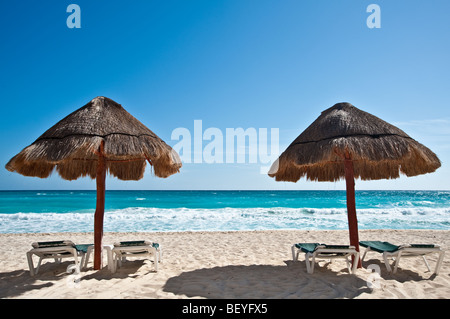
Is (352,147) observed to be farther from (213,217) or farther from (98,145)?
(213,217)

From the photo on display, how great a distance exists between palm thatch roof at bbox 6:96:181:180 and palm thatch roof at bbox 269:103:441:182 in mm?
1866

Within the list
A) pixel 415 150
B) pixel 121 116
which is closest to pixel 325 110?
pixel 415 150

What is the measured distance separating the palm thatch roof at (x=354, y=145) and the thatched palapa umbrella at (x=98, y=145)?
189 centimetres

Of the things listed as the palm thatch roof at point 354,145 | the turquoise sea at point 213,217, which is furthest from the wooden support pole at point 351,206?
the turquoise sea at point 213,217

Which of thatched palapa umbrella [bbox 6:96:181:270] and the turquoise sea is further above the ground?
thatched palapa umbrella [bbox 6:96:181:270]

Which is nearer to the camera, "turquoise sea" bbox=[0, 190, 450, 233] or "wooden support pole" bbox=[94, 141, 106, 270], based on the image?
"wooden support pole" bbox=[94, 141, 106, 270]

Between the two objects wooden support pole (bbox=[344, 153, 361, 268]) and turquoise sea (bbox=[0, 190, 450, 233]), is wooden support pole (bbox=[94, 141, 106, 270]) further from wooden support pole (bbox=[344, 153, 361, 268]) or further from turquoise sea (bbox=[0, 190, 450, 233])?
turquoise sea (bbox=[0, 190, 450, 233])

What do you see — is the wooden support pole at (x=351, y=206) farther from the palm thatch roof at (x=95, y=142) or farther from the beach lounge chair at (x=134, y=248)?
the beach lounge chair at (x=134, y=248)

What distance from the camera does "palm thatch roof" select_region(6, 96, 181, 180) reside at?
3768 mm

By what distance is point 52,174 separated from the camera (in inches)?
190

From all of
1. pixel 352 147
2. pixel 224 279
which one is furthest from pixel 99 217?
pixel 352 147

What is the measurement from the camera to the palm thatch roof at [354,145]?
374 centimetres

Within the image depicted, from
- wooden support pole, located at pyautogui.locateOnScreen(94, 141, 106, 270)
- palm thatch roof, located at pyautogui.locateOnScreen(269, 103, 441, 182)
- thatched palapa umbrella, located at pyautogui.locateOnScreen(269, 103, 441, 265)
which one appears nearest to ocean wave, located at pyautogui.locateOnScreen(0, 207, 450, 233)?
wooden support pole, located at pyautogui.locateOnScreen(94, 141, 106, 270)
